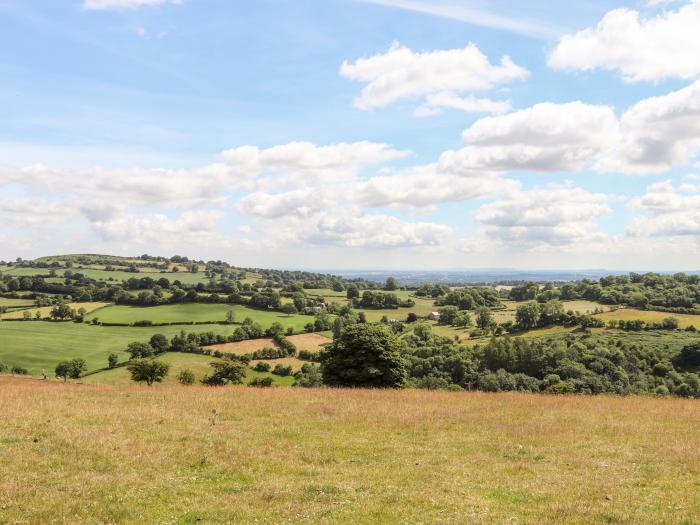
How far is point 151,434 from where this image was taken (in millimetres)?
17359

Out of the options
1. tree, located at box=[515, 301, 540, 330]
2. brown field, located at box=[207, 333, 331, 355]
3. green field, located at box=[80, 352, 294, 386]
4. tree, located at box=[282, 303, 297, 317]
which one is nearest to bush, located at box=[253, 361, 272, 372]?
green field, located at box=[80, 352, 294, 386]

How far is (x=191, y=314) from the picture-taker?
149m

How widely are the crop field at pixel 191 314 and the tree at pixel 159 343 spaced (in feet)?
73.4

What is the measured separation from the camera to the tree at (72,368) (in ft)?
311

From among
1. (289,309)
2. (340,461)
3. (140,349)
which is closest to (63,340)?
(140,349)

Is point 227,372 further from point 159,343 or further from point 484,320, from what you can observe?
point 484,320

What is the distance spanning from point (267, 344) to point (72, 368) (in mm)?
46015

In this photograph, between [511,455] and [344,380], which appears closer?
[511,455]

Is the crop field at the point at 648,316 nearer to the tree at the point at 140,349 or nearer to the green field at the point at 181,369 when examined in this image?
the green field at the point at 181,369

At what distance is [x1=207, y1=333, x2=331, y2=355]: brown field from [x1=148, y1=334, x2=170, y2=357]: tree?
10.9 meters

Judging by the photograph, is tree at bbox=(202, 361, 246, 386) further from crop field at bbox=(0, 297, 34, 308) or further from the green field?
crop field at bbox=(0, 297, 34, 308)

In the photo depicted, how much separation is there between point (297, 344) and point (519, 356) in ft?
190

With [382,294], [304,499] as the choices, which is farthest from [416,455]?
[382,294]

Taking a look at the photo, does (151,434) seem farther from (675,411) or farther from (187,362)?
(187,362)
